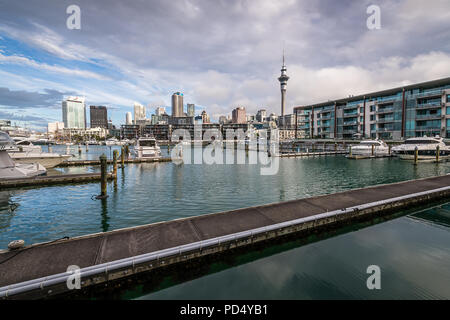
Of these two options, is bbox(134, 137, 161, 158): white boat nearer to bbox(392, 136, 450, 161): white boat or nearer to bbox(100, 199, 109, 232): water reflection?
bbox(100, 199, 109, 232): water reflection

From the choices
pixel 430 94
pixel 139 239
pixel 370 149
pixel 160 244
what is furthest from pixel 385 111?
pixel 139 239

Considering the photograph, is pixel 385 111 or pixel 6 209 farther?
pixel 385 111

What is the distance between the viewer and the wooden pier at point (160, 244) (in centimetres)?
646

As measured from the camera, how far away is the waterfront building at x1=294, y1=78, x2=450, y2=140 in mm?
56062

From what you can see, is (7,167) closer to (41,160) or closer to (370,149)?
(41,160)

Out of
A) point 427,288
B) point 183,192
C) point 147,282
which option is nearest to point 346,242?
point 427,288

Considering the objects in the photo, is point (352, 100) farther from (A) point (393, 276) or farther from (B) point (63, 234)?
(B) point (63, 234)

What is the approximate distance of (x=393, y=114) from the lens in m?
65.8

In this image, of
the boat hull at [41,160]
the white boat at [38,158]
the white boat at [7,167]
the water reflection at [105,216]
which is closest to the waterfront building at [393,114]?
the water reflection at [105,216]

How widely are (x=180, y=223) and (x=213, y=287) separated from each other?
373 cm

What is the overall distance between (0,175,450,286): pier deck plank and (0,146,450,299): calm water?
1.70 meters

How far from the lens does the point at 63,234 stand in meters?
11.1

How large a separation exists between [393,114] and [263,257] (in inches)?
3062

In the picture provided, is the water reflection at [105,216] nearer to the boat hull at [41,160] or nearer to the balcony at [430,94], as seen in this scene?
the boat hull at [41,160]
